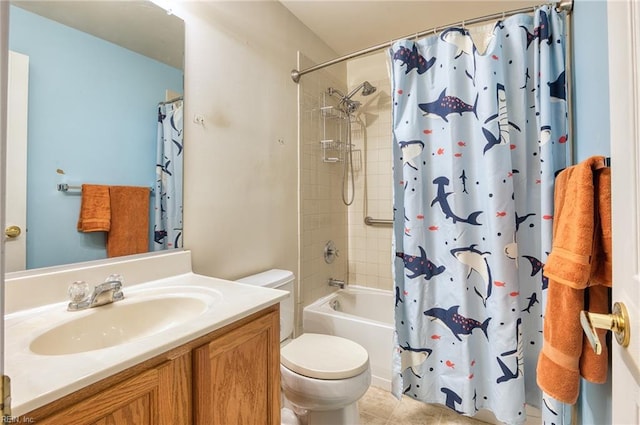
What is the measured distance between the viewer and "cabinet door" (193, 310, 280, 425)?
76 cm

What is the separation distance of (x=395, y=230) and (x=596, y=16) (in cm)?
104

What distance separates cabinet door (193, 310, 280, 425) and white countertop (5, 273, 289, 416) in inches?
2.3

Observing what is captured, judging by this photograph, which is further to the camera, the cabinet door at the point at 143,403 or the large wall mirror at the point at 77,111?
the large wall mirror at the point at 77,111

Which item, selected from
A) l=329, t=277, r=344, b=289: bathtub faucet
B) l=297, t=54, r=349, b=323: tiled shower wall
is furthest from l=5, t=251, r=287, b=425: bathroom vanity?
l=329, t=277, r=344, b=289: bathtub faucet

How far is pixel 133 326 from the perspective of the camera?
935mm

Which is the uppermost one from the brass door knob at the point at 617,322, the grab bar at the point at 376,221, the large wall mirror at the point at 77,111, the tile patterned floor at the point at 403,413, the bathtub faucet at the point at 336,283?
the large wall mirror at the point at 77,111

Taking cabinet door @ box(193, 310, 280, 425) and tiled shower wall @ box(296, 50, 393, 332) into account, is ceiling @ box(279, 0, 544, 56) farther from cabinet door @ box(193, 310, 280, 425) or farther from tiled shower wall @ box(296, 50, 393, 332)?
cabinet door @ box(193, 310, 280, 425)

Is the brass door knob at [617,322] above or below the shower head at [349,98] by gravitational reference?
below

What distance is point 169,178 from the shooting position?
4.16 feet

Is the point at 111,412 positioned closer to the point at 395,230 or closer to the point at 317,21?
the point at 395,230

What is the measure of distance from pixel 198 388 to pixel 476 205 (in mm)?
1310

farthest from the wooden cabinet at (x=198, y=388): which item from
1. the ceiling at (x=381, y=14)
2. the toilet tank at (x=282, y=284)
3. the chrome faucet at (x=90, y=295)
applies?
the ceiling at (x=381, y=14)

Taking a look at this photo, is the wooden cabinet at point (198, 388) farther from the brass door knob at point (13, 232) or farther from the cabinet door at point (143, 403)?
the brass door knob at point (13, 232)

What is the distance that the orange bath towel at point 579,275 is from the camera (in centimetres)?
71
